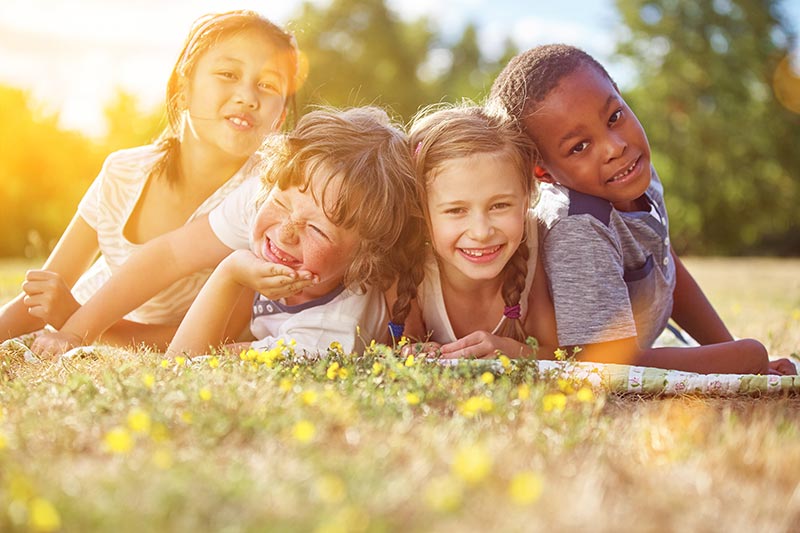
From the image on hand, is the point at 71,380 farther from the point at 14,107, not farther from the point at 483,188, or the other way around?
the point at 14,107

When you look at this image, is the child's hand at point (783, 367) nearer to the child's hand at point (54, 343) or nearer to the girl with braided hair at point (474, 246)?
the girl with braided hair at point (474, 246)

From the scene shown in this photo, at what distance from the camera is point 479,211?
409 centimetres

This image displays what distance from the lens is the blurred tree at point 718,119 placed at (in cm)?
3094

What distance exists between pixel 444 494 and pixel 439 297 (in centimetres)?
253

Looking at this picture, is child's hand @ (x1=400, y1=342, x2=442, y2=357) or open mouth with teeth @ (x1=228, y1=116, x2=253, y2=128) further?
open mouth with teeth @ (x1=228, y1=116, x2=253, y2=128)

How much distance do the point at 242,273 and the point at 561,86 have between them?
1916mm

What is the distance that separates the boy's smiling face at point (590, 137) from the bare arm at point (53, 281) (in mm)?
2976

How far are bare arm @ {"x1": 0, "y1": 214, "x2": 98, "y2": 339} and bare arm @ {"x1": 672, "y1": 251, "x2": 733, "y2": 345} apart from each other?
3.88 meters

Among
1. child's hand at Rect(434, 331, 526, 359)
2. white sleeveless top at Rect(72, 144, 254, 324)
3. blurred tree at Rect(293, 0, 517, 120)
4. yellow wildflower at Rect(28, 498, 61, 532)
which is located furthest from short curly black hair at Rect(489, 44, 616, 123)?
blurred tree at Rect(293, 0, 517, 120)

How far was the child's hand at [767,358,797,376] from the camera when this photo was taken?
14.3 feet

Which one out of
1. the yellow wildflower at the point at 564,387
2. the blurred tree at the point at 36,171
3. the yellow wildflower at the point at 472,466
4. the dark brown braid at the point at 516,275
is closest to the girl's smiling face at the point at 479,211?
the dark brown braid at the point at 516,275

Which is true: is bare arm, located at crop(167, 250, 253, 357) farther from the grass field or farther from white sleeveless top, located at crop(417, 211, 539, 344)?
white sleeveless top, located at crop(417, 211, 539, 344)

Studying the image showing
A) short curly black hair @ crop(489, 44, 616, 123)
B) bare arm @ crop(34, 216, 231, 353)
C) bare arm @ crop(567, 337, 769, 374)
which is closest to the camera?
bare arm @ crop(567, 337, 769, 374)

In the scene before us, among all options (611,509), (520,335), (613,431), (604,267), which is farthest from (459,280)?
(611,509)
